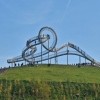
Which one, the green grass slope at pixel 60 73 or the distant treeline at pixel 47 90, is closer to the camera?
the distant treeline at pixel 47 90

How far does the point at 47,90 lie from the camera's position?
164 ft

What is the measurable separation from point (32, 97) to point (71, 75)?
2832cm

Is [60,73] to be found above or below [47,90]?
above

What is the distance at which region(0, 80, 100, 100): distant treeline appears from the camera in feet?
160

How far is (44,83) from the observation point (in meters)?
52.3

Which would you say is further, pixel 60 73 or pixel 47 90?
pixel 60 73

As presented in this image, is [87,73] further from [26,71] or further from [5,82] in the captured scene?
[5,82]

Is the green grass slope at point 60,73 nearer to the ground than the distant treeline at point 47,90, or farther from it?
farther from it

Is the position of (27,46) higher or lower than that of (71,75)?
higher

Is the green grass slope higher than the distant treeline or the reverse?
higher

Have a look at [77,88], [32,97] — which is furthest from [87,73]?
[32,97]

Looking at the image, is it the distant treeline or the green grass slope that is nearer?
the distant treeline

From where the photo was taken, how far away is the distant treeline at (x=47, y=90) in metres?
48.9

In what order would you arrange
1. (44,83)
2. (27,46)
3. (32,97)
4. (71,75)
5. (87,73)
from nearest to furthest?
(32,97) < (44,83) < (71,75) < (87,73) < (27,46)
